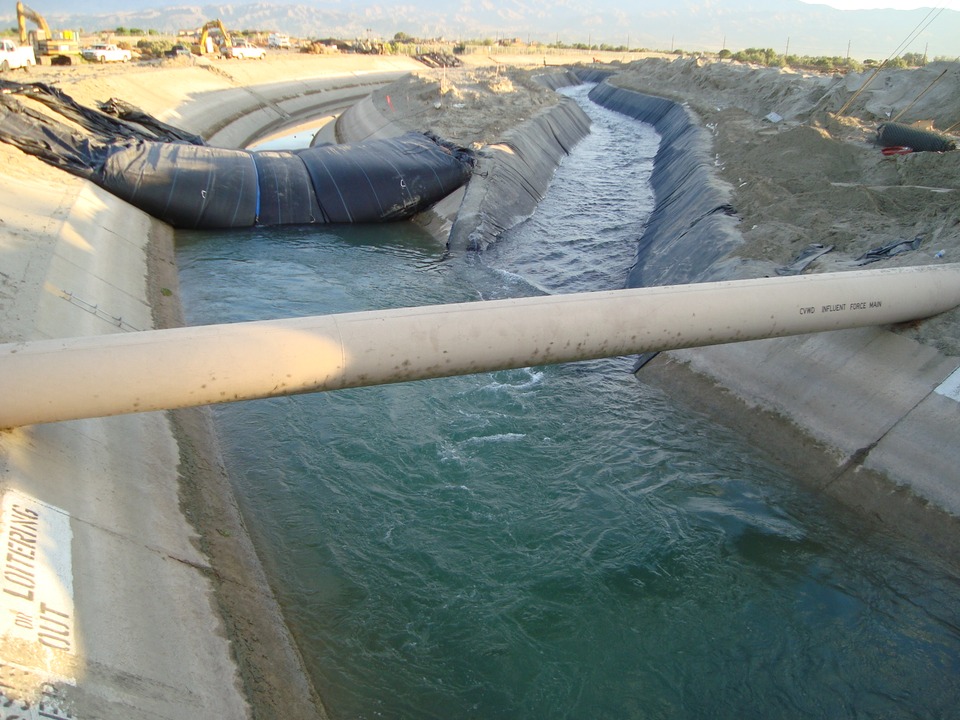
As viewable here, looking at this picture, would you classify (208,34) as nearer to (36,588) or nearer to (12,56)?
(12,56)

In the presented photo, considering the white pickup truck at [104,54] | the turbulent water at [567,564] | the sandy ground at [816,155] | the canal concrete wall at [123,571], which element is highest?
the white pickup truck at [104,54]

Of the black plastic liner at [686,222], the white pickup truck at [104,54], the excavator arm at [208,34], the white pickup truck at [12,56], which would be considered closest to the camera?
the black plastic liner at [686,222]

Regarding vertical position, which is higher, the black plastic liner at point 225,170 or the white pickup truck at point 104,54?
the white pickup truck at point 104,54

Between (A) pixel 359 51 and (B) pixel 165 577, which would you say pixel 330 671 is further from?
(A) pixel 359 51

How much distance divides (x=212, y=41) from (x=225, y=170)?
40.7m

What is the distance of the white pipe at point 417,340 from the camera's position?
574cm

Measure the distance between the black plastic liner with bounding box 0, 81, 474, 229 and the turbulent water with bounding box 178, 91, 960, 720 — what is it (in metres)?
9.49

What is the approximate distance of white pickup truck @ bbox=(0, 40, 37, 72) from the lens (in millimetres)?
29766

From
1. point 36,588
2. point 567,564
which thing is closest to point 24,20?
point 36,588

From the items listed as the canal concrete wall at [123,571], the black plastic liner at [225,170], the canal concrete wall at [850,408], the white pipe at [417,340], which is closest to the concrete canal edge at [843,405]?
the canal concrete wall at [850,408]

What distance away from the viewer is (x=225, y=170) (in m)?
18.2

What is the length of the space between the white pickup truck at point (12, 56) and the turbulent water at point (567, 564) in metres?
28.4

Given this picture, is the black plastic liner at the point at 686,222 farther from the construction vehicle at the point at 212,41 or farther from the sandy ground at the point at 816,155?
the construction vehicle at the point at 212,41

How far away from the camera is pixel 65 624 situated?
499 centimetres
